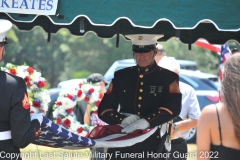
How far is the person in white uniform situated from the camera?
6.53 meters

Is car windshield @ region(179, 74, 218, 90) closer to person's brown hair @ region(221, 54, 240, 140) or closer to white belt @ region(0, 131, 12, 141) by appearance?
white belt @ region(0, 131, 12, 141)

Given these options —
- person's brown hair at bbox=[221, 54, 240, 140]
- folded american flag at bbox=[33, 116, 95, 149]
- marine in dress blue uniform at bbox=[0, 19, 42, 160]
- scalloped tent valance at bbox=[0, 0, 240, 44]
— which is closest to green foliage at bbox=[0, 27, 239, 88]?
folded american flag at bbox=[33, 116, 95, 149]

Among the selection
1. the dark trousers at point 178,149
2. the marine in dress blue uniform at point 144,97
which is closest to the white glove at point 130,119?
the marine in dress blue uniform at point 144,97

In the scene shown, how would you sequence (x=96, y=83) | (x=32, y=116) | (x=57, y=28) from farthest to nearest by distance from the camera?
(x=96, y=83), (x=57, y=28), (x=32, y=116)

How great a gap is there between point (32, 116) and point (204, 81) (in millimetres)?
9096

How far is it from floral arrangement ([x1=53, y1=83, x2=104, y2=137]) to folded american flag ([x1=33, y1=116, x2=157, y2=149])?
6.26ft

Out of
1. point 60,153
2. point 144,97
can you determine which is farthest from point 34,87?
point 60,153

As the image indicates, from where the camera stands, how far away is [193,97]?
6.65 meters

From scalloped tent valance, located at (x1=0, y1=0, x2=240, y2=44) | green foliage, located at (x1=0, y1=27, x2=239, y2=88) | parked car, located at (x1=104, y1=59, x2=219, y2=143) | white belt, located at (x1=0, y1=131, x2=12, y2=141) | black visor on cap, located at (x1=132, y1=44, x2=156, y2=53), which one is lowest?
green foliage, located at (x1=0, y1=27, x2=239, y2=88)

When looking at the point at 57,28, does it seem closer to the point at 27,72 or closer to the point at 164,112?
the point at 27,72

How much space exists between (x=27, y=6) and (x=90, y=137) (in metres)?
1.35

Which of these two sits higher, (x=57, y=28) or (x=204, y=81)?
(x=57, y=28)

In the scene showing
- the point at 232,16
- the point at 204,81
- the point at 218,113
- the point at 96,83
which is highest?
the point at 232,16

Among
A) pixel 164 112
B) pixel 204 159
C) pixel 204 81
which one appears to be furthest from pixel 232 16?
pixel 204 81
